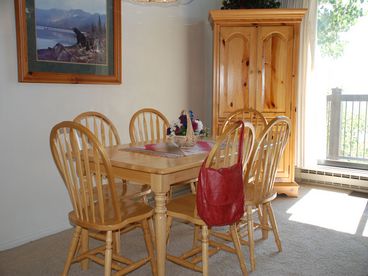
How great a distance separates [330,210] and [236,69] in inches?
66.9

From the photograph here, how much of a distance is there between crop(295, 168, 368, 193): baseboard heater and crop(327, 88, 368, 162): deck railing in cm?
25

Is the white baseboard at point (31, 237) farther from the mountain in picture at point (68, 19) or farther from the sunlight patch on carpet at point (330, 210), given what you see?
the sunlight patch on carpet at point (330, 210)

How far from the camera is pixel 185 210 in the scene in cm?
208

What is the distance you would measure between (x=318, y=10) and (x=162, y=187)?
3.38 metres

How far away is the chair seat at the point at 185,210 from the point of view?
197 centimetres

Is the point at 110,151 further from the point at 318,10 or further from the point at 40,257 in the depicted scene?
the point at 318,10

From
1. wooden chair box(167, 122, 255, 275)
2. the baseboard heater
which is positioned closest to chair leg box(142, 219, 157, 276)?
wooden chair box(167, 122, 255, 275)

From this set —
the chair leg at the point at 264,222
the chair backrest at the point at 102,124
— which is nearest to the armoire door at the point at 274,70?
the chair leg at the point at 264,222

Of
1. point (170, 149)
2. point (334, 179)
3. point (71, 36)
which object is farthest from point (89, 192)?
point (334, 179)

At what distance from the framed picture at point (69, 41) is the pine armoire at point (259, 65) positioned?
1.15 metres

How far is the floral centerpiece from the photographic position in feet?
7.84

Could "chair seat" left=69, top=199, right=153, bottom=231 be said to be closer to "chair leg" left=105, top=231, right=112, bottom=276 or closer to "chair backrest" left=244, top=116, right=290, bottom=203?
"chair leg" left=105, top=231, right=112, bottom=276

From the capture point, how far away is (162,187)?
6.07ft

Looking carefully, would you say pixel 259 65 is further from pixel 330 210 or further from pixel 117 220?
pixel 117 220
